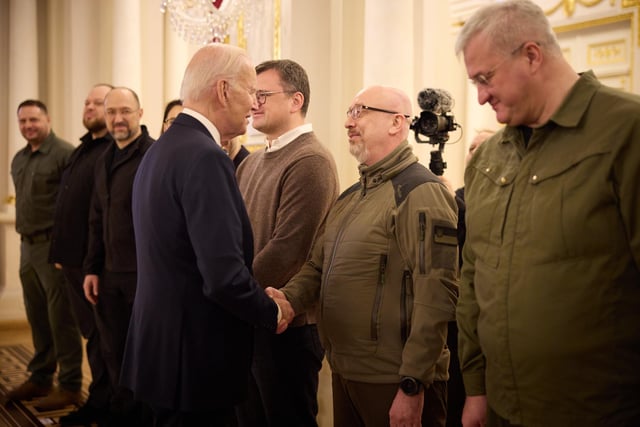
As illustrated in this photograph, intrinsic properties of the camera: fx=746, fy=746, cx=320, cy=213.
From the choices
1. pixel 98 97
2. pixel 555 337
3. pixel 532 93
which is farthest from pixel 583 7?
pixel 98 97

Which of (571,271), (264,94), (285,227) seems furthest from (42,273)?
(571,271)

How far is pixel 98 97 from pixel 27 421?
1881 mm

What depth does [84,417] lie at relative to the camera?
12.8 feet

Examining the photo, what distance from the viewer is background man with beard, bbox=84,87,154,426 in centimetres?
354

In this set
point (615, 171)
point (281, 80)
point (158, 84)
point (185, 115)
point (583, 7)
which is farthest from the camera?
point (158, 84)

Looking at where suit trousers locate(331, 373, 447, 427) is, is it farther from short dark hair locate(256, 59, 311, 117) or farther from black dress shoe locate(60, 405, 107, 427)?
black dress shoe locate(60, 405, 107, 427)

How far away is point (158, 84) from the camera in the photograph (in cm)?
699

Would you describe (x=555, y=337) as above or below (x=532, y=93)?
below

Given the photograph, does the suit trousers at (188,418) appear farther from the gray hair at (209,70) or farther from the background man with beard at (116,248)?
the background man with beard at (116,248)

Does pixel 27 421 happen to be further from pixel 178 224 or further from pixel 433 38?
pixel 433 38

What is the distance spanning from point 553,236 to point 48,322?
3984 millimetres

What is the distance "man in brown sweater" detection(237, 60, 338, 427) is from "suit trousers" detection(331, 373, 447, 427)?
340mm

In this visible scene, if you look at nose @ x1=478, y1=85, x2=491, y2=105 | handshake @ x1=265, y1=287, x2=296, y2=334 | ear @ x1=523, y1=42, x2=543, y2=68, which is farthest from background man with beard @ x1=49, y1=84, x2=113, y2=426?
ear @ x1=523, y1=42, x2=543, y2=68

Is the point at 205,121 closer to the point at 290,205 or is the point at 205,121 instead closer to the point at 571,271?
the point at 290,205
